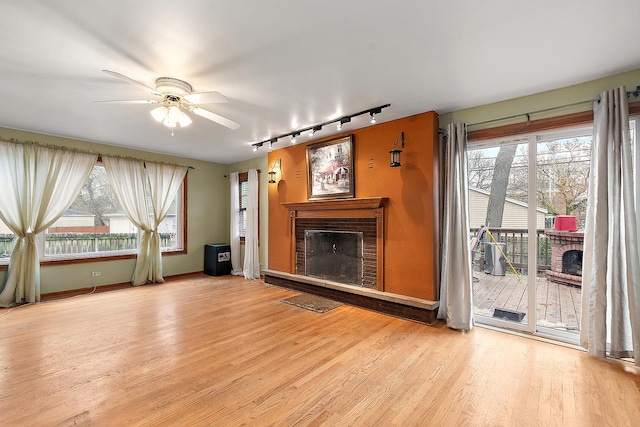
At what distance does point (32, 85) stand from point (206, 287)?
3.72 m

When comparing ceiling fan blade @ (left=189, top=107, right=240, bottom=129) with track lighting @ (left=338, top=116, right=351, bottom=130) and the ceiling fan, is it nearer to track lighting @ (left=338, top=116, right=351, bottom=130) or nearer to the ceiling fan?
the ceiling fan

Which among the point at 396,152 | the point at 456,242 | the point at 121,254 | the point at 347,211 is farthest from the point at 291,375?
the point at 121,254

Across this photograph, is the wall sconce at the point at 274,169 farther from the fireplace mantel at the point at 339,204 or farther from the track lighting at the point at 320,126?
the fireplace mantel at the point at 339,204

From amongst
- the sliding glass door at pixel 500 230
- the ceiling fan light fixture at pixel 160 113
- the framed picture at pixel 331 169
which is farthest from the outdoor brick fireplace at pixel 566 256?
the ceiling fan light fixture at pixel 160 113

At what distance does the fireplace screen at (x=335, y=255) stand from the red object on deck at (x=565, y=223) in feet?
7.61

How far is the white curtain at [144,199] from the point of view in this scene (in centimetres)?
536

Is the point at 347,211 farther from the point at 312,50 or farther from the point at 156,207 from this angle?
the point at 156,207

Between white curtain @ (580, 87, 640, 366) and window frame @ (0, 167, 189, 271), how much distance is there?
21.8 ft

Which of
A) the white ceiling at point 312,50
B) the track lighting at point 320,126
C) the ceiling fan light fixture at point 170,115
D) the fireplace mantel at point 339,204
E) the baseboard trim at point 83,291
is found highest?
the white ceiling at point 312,50

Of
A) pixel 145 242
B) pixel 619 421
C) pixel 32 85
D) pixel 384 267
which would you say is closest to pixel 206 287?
pixel 145 242

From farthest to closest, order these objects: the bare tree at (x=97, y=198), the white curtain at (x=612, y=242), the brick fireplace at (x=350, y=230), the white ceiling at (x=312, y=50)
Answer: the bare tree at (x=97, y=198)
the brick fireplace at (x=350, y=230)
the white curtain at (x=612, y=242)
the white ceiling at (x=312, y=50)

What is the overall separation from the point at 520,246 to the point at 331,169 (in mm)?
2754

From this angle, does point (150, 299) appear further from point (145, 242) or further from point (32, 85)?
point (32, 85)

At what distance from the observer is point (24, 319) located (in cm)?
366
